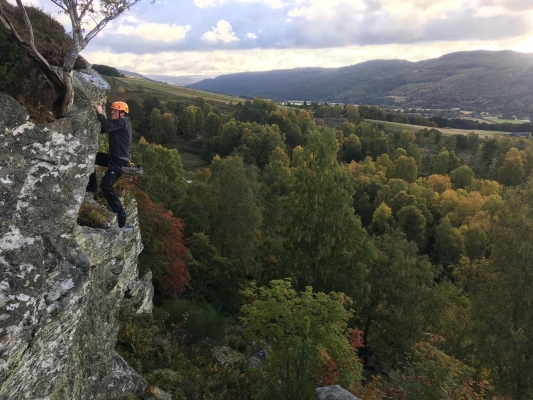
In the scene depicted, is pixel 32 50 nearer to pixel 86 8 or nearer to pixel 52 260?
pixel 86 8

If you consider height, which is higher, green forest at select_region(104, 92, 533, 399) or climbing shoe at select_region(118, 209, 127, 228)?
climbing shoe at select_region(118, 209, 127, 228)

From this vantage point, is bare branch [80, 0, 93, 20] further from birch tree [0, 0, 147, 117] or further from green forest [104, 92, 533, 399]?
green forest [104, 92, 533, 399]

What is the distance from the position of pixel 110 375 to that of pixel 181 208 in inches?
1020

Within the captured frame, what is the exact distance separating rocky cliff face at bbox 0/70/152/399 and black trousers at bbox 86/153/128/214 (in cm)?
65

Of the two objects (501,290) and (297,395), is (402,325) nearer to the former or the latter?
(501,290)

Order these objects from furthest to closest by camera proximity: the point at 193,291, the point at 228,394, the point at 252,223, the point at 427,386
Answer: the point at 252,223 < the point at 193,291 < the point at 228,394 < the point at 427,386

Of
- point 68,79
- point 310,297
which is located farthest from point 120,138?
point 310,297

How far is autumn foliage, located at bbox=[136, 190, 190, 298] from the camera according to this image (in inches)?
787

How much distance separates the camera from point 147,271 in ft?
55.6

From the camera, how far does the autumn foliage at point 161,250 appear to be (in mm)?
19984

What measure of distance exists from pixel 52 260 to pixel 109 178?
2.63 meters

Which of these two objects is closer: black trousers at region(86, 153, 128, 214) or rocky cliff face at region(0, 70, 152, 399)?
rocky cliff face at region(0, 70, 152, 399)

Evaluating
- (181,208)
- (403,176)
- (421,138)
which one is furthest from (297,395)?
(421,138)

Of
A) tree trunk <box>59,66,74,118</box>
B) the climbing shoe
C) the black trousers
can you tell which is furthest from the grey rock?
tree trunk <box>59,66,74,118</box>
